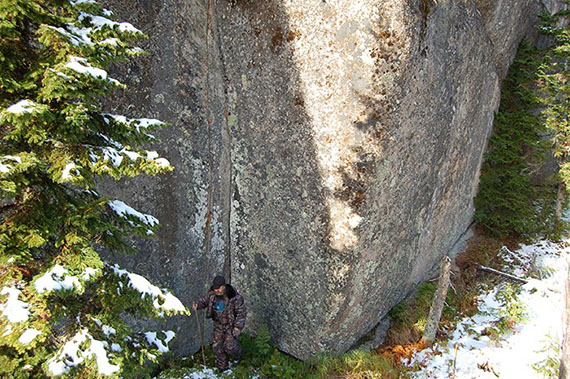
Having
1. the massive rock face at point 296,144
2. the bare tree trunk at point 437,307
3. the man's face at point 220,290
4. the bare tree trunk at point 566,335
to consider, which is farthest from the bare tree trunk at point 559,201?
the man's face at point 220,290

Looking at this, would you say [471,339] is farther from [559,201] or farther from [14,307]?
[14,307]

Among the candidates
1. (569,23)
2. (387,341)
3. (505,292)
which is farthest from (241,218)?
(569,23)

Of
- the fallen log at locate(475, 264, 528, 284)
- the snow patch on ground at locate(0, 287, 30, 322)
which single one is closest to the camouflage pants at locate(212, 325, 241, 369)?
the snow patch on ground at locate(0, 287, 30, 322)

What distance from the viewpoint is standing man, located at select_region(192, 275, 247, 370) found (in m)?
7.02

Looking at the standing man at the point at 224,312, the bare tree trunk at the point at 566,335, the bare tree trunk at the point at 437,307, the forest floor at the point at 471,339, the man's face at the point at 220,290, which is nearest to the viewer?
the bare tree trunk at the point at 566,335

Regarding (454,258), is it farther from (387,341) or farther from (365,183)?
(365,183)

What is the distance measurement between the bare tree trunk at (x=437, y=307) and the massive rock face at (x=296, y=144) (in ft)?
3.56

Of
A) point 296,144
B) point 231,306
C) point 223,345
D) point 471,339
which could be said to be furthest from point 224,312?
point 471,339

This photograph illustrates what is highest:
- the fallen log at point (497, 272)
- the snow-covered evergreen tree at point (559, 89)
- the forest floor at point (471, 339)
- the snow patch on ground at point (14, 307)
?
the snow-covered evergreen tree at point (559, 89)

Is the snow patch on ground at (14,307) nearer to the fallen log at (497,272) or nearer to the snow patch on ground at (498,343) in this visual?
the snow patch on ground at (498,343)

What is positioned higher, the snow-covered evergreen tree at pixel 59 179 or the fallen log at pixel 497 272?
the snow-covered evergreen tree at pixel 59 179

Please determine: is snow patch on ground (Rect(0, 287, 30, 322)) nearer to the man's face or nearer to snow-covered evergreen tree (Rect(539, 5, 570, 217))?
the man's face

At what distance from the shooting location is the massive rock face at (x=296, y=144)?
6.00 meters

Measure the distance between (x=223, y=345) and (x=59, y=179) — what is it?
556 cm
